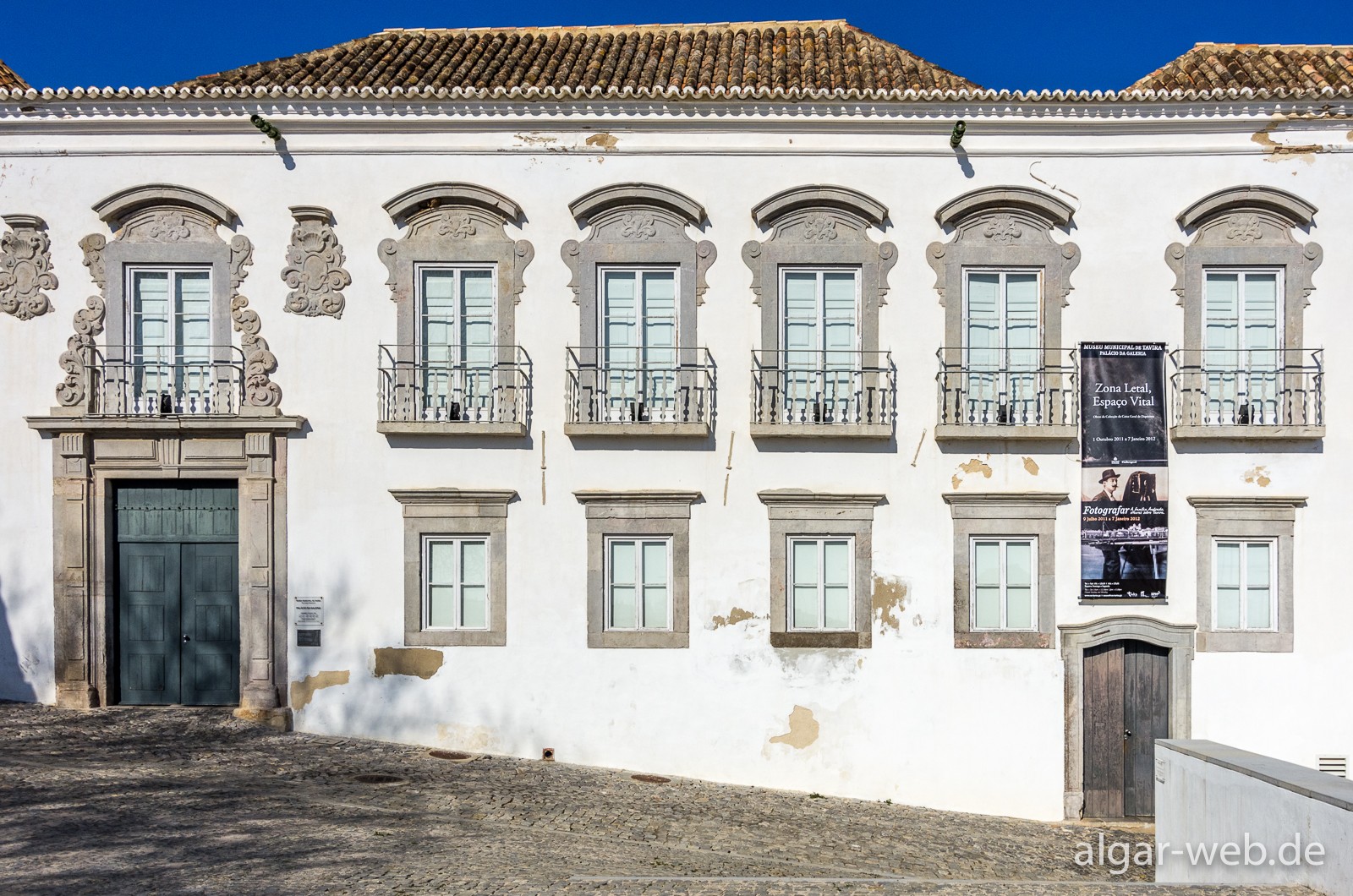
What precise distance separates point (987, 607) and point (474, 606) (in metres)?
5.45

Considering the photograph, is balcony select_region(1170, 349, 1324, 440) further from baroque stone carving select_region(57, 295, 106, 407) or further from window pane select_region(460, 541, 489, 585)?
baroque stone carving select_region(57, 295, 106, 407)

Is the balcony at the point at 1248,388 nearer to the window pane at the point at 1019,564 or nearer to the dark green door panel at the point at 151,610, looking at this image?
the window pane at the point at 1019,564

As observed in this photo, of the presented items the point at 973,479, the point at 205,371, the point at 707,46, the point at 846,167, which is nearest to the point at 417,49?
the point at 707,46

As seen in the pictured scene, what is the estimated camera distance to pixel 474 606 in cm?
1115

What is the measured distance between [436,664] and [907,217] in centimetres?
687

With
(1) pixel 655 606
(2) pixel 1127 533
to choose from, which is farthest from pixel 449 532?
(2) pixel 1127 533

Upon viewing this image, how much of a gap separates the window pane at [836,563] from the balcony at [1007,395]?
5.06 feet

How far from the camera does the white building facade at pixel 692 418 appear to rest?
36.1 feet

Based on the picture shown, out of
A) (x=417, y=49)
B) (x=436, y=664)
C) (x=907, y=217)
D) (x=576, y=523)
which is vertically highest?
(x=417, y=49)

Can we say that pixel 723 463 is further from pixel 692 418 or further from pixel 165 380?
pixel 165 380

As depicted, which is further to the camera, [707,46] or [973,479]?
[707,46]

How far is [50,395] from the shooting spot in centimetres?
1112

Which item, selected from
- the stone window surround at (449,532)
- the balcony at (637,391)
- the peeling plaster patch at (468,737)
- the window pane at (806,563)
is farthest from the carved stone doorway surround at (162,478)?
the window pane at (806,563)

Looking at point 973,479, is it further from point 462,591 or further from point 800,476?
point 462,591
